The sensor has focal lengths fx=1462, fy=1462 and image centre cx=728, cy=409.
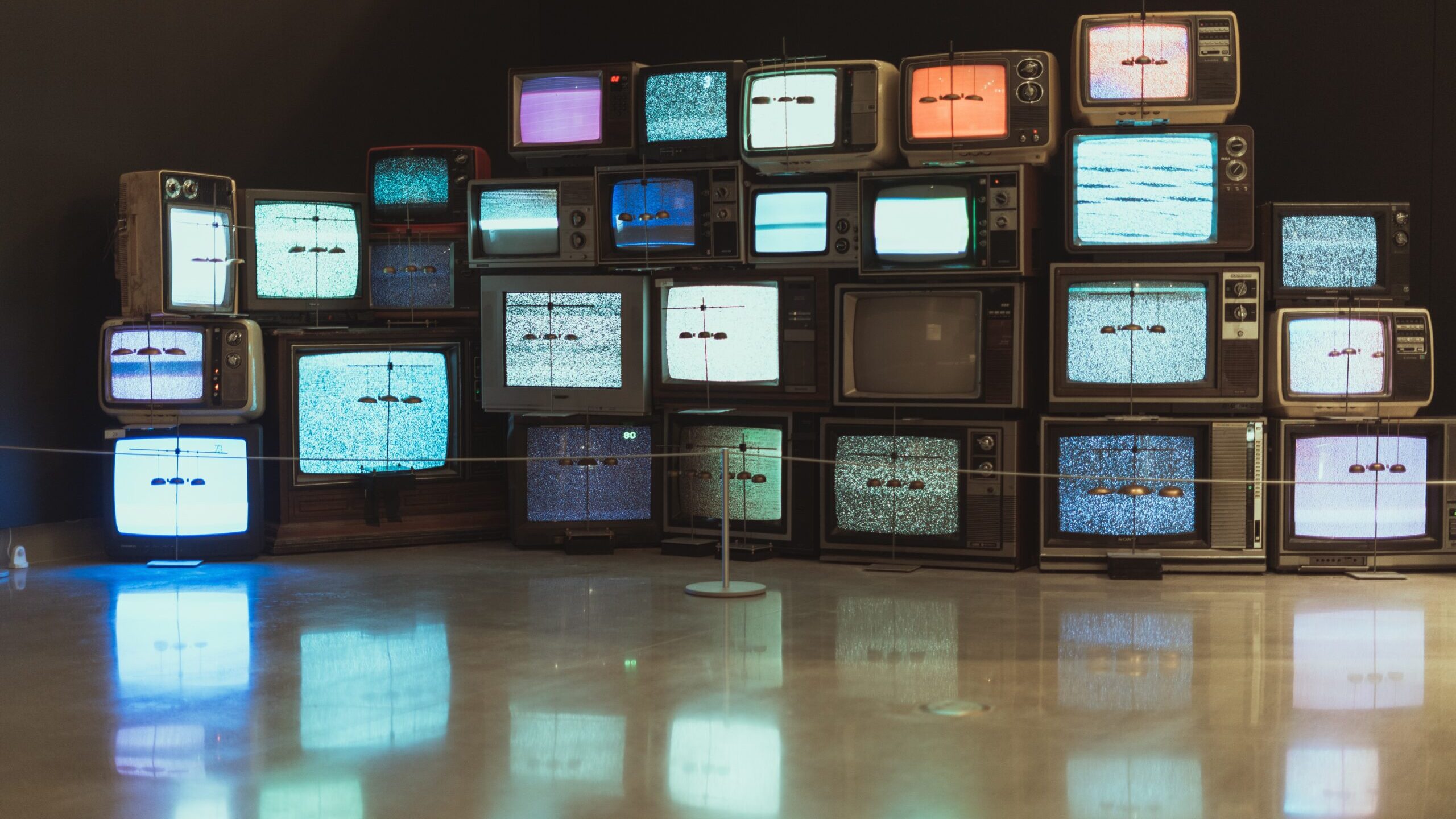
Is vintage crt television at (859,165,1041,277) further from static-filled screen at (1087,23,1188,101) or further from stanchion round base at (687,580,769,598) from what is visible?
stanchion round base at (687,580,769,598)

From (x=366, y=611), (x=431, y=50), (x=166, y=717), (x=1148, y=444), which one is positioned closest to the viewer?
(x=166, y=717)

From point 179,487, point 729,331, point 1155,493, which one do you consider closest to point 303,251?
point 179,487

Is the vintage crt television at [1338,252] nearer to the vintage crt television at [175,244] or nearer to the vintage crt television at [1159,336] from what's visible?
the vintage crt television at [1159,336]

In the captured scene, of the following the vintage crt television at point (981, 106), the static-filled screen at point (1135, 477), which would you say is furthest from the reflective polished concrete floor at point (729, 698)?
the vintage crt television at point (981, 106)

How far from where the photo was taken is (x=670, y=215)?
6.60 m

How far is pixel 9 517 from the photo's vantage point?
6.47m

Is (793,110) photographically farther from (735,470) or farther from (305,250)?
(305,250)

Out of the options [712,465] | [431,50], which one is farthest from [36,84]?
[712,465]

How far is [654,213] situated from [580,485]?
4.34ft

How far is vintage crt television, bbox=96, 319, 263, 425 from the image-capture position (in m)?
6.47

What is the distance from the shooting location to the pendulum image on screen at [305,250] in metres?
6.84

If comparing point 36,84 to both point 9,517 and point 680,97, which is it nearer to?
point 9,517

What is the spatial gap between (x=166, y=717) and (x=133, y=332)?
10.1ft

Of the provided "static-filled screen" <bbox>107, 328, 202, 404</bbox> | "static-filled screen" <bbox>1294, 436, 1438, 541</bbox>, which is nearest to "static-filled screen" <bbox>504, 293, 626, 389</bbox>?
"static-filled screen" <bbox>107, 328, 202, 404</bbox>
